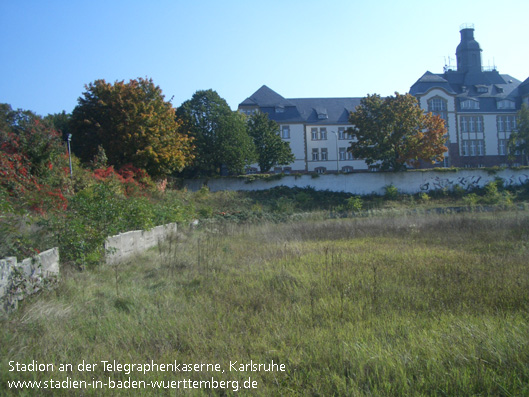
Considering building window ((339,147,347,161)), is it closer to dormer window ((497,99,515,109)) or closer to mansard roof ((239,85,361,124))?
mansard roof ((239,85,361,124))

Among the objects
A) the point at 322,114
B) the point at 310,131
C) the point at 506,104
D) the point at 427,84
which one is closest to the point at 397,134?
the point at 310,131

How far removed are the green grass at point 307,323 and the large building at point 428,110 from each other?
4338 centimetres

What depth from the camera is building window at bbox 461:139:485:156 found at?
53531 millimetres

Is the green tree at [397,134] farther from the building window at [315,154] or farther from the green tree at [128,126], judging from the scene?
the green tree at [128,126]

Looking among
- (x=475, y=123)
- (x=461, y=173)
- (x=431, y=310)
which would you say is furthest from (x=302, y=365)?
(x=475, y=123)

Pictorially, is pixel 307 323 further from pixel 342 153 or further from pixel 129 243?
pixel 342 153

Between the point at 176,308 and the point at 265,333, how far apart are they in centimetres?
155

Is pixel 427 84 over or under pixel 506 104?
over

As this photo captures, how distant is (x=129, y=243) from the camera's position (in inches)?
403

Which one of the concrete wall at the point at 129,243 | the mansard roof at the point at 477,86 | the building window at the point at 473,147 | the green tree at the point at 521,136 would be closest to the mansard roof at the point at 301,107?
the mansard roof at the point at 477,86

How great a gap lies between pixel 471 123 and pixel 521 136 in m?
8.84

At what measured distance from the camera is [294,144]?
52.3m

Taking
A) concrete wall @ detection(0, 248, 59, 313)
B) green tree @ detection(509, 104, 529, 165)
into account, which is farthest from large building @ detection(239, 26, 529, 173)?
concrete wall @ detection(0, 248, 59, 313)

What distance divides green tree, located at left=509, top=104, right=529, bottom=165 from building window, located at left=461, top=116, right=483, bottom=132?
22.7ft
